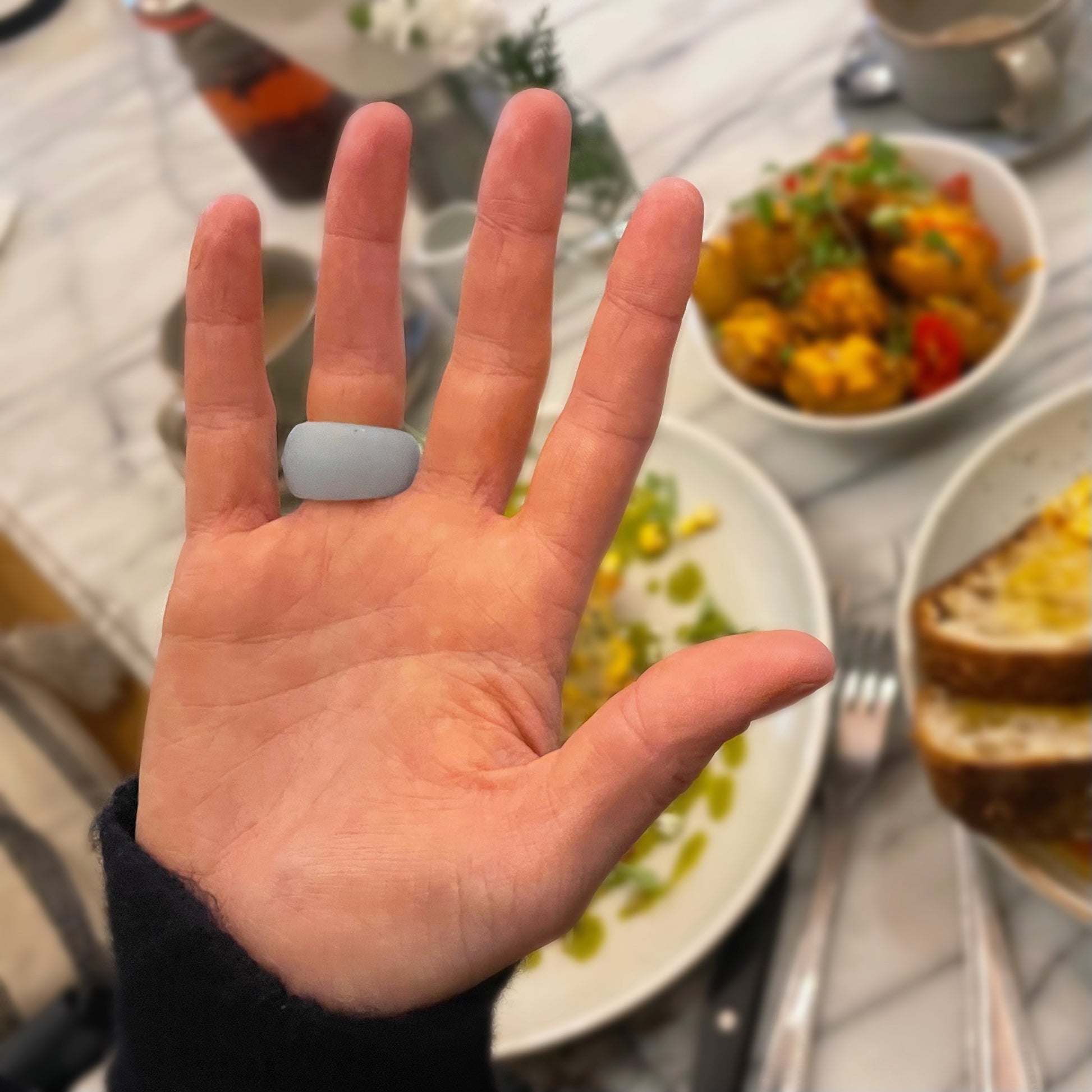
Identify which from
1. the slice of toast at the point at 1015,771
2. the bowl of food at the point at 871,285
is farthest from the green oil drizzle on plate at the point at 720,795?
the bowl of food at the point at 871,285

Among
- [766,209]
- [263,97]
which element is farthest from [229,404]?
[263,97]

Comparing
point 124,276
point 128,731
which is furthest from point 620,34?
point 128,731

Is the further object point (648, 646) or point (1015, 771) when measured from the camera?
→ point (648, 646)

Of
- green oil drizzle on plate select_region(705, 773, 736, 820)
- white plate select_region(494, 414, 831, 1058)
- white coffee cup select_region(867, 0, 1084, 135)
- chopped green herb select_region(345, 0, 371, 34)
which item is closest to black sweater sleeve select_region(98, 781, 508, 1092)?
white plate select_region(494, 414, 831, 1058)

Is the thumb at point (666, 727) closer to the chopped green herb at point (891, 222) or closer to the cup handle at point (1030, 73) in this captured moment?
the chopped green herb at point (891, 222)

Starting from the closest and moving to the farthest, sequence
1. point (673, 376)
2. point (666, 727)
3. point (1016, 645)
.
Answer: point (666, 727) < point (1016, 645) < point (673, 376)

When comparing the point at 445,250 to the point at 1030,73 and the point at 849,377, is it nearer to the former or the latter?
the point at 849,377
